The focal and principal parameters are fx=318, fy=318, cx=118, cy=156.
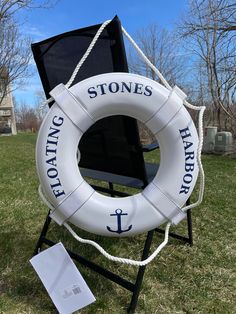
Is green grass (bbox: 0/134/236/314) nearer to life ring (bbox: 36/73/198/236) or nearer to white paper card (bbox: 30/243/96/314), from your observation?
white paper card (bbox: 30/243/96/314)

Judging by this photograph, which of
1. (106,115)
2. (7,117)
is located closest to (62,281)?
(106,115)

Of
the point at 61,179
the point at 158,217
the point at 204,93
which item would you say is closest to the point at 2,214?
the point at 61,179

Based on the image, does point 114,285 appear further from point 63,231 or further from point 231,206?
point 231,206

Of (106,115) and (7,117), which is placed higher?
(106,115)

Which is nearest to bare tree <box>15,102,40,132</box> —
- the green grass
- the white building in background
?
the white building in background

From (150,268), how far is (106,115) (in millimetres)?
888

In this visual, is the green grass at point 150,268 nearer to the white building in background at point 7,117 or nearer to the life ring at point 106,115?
the life ring at point 106,115

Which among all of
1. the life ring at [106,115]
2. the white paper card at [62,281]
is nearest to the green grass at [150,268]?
the white paper card at [62,281]

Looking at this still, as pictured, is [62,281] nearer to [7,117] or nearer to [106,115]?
[106,115]

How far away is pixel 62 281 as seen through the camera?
1399 millimetres

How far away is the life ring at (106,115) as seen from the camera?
1.31 m

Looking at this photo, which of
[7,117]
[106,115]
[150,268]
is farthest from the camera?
[7,117]

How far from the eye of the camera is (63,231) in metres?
2.12

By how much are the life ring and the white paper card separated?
0.62 ft
